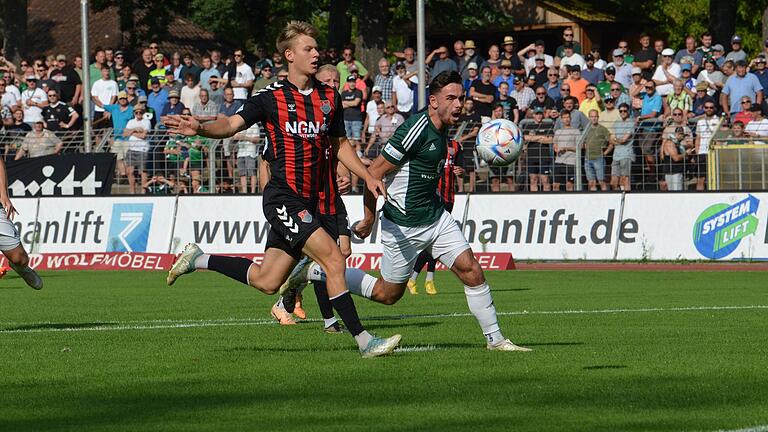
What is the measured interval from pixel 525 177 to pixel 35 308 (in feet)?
40.3

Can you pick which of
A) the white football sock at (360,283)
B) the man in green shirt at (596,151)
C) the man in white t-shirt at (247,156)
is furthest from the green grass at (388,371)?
the man in white t-shirt at (247,156)

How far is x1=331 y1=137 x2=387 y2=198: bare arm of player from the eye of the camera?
9.79 metres

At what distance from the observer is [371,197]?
10.4m

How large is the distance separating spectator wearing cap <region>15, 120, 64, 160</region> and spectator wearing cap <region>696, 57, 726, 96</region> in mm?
13277

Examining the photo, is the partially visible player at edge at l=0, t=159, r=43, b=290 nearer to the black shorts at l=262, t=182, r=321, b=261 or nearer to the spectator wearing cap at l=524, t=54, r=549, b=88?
the black shorts at l=262, t=182, r=321, b=261

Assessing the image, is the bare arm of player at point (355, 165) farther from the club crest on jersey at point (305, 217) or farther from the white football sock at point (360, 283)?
the white football sock at point (360, 283)

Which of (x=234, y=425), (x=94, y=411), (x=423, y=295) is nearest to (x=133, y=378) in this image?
(x=94, y=411)

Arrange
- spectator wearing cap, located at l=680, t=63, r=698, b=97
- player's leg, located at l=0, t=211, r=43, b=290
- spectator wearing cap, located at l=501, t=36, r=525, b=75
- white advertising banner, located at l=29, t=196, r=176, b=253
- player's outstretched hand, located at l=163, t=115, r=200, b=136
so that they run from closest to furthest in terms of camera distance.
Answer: player's outstretched hand, located at l=163, t=115, r=200, b=136, player's leg, located at l=0, t=211, r=43, b=290, spectator wearing cap, located at l=680, t=63, r=698, b=97, white advertising banner, located at l=29, t=196, r=176, b=253, spectator wearing cap, located at l=501, t=36, r=525, b=75

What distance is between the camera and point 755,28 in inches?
2574

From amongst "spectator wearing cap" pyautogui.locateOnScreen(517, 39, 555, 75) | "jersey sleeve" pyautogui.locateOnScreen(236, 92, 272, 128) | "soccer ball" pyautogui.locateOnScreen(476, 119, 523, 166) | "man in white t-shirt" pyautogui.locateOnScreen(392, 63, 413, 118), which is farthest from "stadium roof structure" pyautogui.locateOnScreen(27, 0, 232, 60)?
"jersey sleeve" pyautogui.locateOnScreen(236, 92, 272, 128)

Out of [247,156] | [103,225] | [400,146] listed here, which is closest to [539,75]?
[247,156]

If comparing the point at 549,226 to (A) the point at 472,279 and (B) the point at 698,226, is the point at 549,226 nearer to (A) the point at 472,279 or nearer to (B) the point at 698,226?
(B) the point at 698,226

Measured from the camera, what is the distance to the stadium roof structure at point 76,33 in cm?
7006

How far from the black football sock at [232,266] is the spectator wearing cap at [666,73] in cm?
1720
